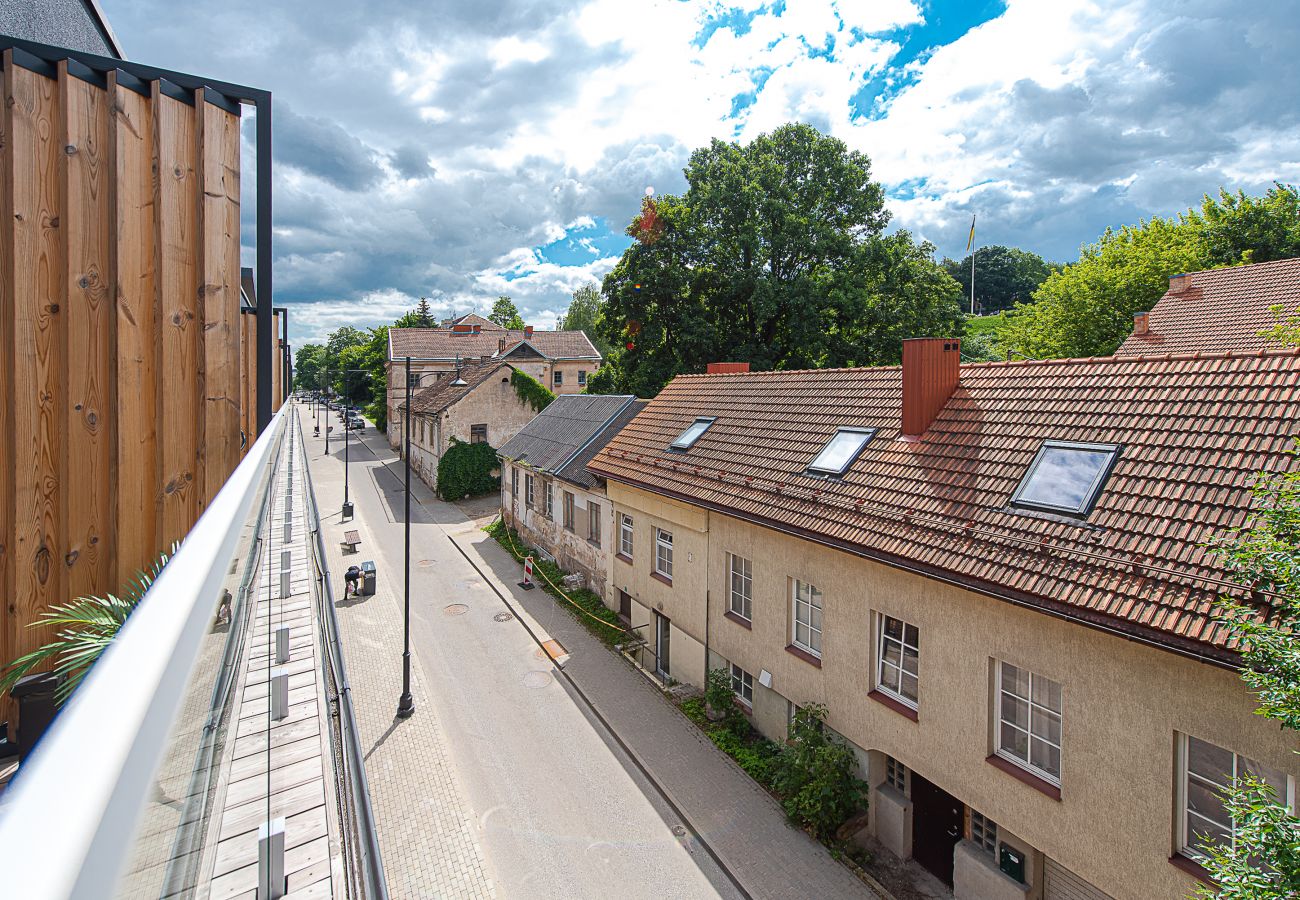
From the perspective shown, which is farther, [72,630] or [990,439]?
[990,439]

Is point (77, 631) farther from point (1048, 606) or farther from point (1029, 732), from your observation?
point (1029, 732)

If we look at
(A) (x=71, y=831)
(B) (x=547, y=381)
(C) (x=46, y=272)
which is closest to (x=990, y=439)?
(C) (x=46, y=272)

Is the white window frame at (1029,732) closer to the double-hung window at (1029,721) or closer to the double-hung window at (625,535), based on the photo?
the double-hung window at (1029,721)

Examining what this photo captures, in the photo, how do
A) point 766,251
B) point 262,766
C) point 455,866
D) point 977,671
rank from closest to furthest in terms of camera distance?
1. point 262,766
2. point 977,671
3. point 455,866
4. point 766,251

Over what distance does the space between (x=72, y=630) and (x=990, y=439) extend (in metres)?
9.50

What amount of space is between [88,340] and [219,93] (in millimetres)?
1745

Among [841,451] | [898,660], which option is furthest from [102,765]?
[841,451]

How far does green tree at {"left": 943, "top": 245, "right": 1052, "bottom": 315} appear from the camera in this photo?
7681 cm

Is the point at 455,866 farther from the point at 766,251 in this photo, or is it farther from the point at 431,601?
the point at 766,251

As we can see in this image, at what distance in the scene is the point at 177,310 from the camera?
4.34m

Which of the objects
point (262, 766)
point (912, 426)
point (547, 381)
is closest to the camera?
point (262, 766)

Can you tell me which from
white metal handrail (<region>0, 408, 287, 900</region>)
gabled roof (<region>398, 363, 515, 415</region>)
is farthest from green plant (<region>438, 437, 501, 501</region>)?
white metal handrail (<region>0, 408, 287, 900</region>)

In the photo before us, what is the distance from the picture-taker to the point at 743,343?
29.1 meters

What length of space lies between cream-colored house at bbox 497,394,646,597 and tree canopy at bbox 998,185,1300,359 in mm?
17863
